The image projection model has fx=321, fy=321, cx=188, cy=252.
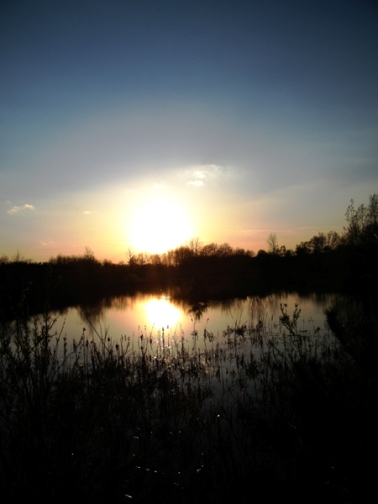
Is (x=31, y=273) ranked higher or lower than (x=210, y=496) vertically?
higher

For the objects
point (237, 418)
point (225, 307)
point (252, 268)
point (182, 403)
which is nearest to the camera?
point (237, 418)

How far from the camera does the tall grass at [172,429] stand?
3.04m

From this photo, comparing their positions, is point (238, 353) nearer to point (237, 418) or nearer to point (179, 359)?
point (179, 359)

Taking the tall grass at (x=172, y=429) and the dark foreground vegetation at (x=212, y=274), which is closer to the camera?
the tall grass at (x=172, y=429)

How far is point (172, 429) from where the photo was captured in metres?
5.92

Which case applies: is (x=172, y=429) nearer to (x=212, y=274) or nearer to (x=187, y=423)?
(x=187, y=423)

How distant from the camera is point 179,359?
416 inches

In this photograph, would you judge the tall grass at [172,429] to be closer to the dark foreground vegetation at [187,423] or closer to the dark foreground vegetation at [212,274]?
the dark foreground vegetation at [187,423]

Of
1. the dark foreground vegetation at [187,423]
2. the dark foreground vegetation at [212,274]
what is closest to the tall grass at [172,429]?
the dark foreground vegetation at [187,423]

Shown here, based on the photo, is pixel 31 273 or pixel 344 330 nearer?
pixel 344 330

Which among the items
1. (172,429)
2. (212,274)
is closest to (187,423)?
(172,429)

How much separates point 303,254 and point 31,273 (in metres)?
54.4

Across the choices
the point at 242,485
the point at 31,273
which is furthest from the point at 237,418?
the point at 31,273

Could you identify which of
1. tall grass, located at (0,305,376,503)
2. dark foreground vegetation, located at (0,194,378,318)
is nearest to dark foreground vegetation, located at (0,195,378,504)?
tall grass, located at (0,305,376,503)
